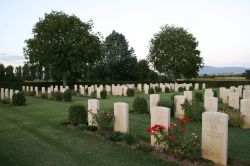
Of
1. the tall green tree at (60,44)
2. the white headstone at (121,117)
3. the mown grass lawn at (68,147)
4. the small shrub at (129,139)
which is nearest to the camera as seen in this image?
the mown grass lawn at (68,147)

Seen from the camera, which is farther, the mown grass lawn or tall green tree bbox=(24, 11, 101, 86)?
tall green tree bbox=(24, 11, 101, 86)

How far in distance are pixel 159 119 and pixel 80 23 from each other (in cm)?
3543

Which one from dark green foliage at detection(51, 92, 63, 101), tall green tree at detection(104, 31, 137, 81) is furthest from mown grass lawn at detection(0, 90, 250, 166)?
tall green tree at detection(104, 31, 137, 81)

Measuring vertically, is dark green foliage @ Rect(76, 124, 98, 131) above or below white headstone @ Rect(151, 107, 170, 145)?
below

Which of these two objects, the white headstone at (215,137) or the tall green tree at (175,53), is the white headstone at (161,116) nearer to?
the white headstone at (215,137)

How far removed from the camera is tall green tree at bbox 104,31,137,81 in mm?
51625

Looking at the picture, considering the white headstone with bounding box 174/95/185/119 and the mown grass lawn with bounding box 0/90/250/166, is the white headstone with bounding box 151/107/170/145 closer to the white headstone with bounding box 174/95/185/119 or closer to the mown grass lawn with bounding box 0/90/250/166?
the mown grass lawn with bounding box 0/90/250/166

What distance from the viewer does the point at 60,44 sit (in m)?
40.7

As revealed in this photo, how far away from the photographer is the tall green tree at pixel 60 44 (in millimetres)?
40250

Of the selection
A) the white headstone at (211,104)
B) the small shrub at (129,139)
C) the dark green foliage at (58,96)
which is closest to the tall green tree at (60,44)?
the dark green foliage at (58,96)

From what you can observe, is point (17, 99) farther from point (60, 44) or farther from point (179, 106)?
point (60, 44)

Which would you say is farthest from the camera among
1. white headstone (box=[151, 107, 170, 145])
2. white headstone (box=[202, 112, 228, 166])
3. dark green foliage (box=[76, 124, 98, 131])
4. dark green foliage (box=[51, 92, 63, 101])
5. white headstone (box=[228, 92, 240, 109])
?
dark green foliage (box=[51, 92, 63, 101])

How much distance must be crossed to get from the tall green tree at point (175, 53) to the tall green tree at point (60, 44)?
487 inches

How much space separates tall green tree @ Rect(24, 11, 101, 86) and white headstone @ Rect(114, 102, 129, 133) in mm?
30023
